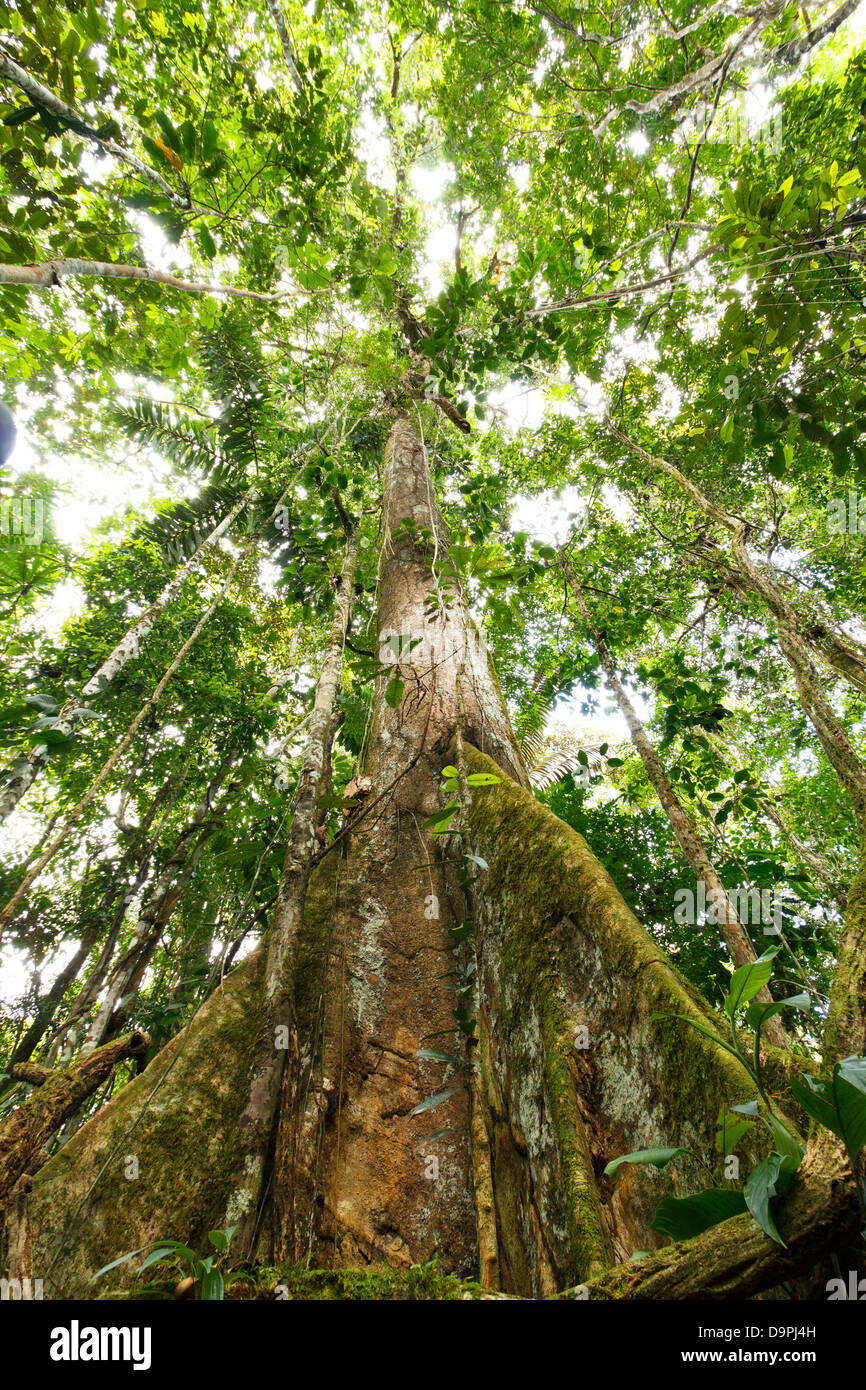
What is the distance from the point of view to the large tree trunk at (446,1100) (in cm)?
127

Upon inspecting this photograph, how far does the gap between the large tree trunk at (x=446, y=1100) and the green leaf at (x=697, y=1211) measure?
2.0 inches

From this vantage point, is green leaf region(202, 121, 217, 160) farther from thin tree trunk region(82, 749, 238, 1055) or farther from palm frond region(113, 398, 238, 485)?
thin tree trunk region(82, 749, 238, 1055)

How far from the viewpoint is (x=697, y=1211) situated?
2.78 feet

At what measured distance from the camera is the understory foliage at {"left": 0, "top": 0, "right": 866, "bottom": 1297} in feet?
8.20

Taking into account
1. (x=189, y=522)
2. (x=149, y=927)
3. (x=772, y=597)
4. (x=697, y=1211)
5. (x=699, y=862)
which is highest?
(x=189, y=522)

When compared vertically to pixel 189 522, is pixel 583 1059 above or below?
below

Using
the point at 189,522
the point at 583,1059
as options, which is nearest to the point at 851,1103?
the point at 583,1059

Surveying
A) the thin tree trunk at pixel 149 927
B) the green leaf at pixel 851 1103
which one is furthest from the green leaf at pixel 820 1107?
the thin tree trunk at pixel 149 927

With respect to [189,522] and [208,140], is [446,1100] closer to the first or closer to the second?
[208,140]

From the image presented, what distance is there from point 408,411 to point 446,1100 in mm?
5895

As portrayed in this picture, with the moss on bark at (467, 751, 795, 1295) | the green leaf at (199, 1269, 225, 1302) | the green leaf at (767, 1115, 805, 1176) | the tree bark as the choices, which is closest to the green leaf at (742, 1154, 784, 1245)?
the green leaf at (767, 1115, 805, 1176)
